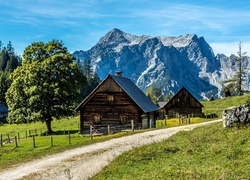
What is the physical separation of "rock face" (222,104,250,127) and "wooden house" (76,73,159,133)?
77.1 feet

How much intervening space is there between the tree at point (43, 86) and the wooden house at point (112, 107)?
15.1 feet

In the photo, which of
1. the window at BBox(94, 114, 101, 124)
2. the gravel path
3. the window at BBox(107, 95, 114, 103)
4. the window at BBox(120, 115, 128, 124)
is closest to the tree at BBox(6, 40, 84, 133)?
the window at BBox(94, 114, 101, 124)

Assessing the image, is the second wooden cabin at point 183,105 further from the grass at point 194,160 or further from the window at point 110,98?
the grass at point 194,160

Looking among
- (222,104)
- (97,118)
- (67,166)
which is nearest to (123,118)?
(97,118)

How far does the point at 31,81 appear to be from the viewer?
49.6m

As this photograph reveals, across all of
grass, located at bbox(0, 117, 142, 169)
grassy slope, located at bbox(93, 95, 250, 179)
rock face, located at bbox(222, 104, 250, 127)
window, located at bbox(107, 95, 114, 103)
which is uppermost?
window, located at bbox(107, 95, 114, 103)

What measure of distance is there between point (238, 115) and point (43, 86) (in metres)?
35.4

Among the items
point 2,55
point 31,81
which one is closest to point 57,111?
point 31,81

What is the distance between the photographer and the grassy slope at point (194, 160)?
13.4 meters

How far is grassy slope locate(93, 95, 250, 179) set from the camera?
13363 mm

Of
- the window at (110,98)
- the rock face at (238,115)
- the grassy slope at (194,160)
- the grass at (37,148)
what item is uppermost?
the window at (110,98)

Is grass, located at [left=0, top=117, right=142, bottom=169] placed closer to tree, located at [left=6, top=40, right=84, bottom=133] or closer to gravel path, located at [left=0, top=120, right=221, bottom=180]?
gravel path, located at [left=0, top=120, right=221, bottom=180]

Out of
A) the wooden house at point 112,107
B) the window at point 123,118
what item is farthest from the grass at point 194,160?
the window at point 123,118

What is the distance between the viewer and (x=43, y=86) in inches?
1965
